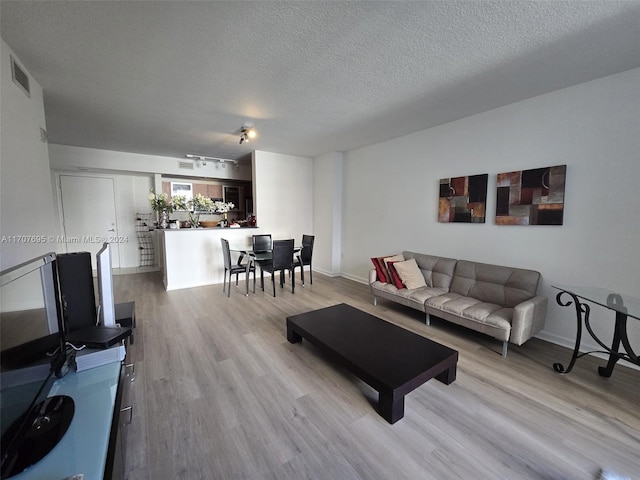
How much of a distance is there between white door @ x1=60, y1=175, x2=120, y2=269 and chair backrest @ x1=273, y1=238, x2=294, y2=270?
13.4 ft

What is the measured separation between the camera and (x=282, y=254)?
4305 millimetres

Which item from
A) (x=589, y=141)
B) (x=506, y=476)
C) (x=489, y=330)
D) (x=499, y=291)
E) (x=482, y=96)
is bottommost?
(x=506, y=476)

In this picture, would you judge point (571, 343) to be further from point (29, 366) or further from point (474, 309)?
point (29, 366)

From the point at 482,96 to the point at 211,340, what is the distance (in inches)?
155

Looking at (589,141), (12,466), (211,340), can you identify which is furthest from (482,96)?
(12,466)

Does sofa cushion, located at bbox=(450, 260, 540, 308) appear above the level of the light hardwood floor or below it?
above

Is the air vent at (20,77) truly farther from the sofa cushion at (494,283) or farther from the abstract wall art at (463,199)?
the sofa cushion at (494,283)

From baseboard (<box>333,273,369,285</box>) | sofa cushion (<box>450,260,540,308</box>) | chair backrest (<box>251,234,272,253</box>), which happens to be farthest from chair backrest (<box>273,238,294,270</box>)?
sofa cushion (<box>450,260,540,308</box>)

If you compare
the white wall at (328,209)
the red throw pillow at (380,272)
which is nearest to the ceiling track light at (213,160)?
the white wall at (328,209)

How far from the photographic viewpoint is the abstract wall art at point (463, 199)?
3291 millimetres

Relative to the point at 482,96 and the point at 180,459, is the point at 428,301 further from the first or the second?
the point at 180,459

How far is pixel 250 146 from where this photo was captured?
4.95 m

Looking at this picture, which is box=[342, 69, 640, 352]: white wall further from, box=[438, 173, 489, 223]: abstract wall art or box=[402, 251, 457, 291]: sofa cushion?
box=[402, 251, 457, 291]: sofa cushion

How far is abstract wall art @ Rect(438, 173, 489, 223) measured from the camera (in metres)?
3.29
